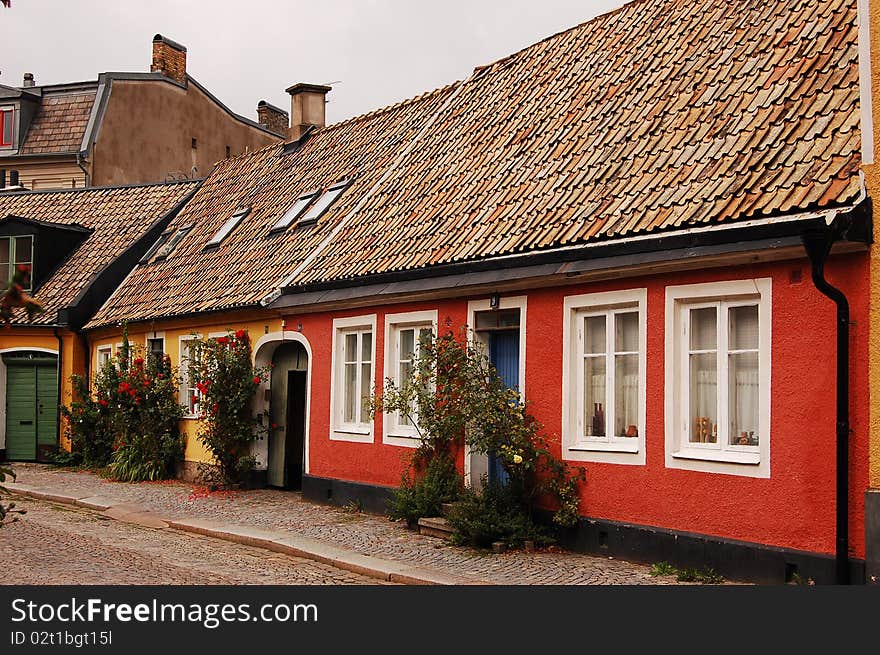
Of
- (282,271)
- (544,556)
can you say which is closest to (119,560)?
(544,556)

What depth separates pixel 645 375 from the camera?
1045 cm

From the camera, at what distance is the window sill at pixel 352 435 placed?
48.0 feet

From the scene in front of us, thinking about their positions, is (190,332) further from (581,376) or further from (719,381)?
(719,381)

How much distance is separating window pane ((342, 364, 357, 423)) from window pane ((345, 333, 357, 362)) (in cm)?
11

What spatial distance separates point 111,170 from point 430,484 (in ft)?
79.3

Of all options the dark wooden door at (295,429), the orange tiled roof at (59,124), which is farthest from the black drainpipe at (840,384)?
the orange tiled roof at (59,124)

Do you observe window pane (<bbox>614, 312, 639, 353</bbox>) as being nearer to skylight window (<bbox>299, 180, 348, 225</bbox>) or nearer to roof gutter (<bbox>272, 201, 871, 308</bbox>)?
roof gutter (<bbox>272, 201, 871, 308</bbox>)

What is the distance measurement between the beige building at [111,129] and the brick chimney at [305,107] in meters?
11.6

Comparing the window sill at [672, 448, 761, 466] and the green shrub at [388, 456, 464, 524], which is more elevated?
the window sill at [672, 448, 761, 466]

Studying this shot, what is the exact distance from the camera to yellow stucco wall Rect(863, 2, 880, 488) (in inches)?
328

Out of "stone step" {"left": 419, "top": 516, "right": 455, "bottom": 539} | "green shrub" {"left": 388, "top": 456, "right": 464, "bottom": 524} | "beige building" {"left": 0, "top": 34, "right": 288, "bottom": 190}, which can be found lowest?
"stone step" {"left": 419, "top": 516, "right": 455, "bottom": 539}

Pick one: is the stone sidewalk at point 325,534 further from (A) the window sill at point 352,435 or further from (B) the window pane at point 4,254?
(B) the window pane at point 4,254

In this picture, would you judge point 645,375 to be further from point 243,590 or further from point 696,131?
point 243,590

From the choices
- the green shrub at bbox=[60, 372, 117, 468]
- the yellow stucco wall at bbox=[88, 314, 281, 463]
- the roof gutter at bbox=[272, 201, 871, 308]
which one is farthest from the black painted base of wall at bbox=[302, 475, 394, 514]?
the green shrub at bbox=[60, 372, 117, 468]
